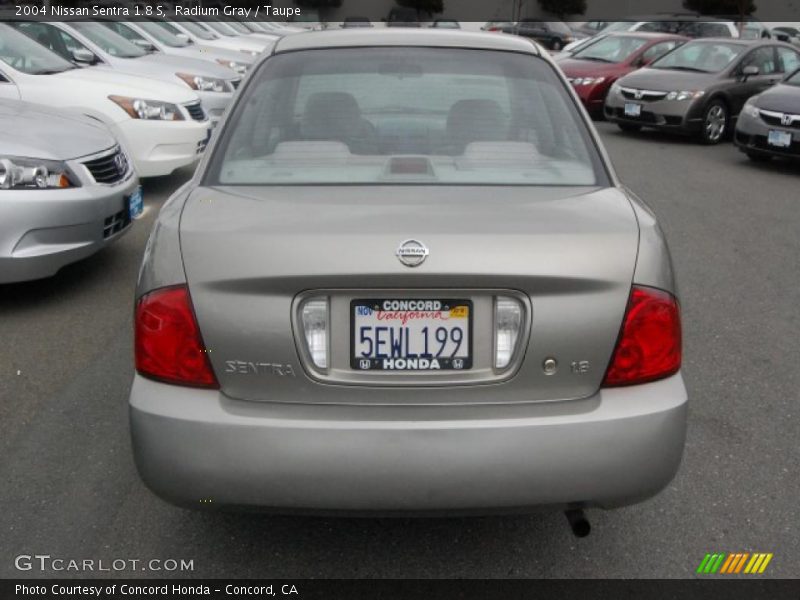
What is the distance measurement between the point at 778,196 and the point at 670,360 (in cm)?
817

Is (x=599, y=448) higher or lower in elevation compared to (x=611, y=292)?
lower

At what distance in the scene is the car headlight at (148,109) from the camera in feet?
28.6

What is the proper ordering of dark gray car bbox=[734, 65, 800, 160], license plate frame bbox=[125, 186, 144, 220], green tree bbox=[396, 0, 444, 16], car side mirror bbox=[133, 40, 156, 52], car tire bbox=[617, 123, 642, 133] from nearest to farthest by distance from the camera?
license plate frame bbox=[125, 186, 144, 220] → dark gray car bbox=[734, 65, 800, 160] → car side mirror bbox=[133, 40, 156, 52] → car tire bbox=[617, 123, 642, 133] → green tree bbox=[396, 0, 444, 16]

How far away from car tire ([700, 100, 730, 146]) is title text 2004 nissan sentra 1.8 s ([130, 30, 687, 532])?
39.5ft

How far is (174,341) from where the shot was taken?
262 centimetres

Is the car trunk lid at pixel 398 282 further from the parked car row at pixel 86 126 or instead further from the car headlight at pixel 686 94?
the car headlight at pixel 686 94

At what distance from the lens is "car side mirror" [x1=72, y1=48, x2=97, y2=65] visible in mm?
9789

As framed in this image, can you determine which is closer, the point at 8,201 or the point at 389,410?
the point at 389,410

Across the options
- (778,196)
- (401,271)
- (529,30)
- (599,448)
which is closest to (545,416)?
(599,448)

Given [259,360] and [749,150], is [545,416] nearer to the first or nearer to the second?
[259,360]

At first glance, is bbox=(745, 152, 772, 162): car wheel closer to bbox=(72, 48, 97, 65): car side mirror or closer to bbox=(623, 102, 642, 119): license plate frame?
bbox=(623, 102, 642, 119): license plate frame

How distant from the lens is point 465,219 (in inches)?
104

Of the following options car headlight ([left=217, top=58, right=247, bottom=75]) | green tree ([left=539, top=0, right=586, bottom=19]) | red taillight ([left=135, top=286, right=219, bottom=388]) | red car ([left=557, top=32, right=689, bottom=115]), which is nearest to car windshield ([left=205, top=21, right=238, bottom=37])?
car headlight ([left=217, top=58, right=247, bottom=75])

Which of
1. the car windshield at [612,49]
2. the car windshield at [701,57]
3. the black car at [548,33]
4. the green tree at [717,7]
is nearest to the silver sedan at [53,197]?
the car windshield at [701,57]
